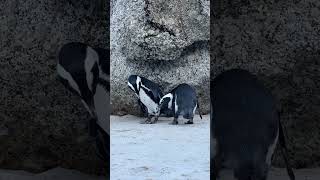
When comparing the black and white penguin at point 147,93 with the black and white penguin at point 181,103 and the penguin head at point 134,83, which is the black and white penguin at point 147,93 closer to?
the penguin head at point 134,83

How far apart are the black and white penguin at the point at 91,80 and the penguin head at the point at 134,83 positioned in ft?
16.3

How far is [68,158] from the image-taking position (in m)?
2.70

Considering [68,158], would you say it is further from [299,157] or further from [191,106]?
[191,106]

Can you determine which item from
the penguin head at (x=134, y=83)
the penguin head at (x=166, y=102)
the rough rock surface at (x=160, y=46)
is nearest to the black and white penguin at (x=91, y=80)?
the penguin head at (x=166, y=102)

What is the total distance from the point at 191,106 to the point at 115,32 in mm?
2146

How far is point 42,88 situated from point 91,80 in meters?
0.24

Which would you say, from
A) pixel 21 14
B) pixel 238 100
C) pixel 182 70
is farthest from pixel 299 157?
pixel 182 70

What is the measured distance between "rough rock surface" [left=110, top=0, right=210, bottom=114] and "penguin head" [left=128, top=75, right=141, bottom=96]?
1.83ft

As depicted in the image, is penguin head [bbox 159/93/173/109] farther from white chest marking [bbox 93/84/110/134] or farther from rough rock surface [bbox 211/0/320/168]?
rough rock surface [bbox 211/0/320/168]

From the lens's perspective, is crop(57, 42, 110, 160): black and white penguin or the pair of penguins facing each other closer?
crop(57, 42, 110, 160): black and white penguin

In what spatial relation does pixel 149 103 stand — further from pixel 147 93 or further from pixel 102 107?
pixel 102 107

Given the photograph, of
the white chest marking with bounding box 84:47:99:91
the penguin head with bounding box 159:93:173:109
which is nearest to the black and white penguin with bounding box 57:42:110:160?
the white chest marking with bounding box 84:47:99:91

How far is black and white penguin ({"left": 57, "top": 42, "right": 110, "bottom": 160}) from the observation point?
Answer: 2.67 meters

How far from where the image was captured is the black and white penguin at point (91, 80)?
267 centimetres
